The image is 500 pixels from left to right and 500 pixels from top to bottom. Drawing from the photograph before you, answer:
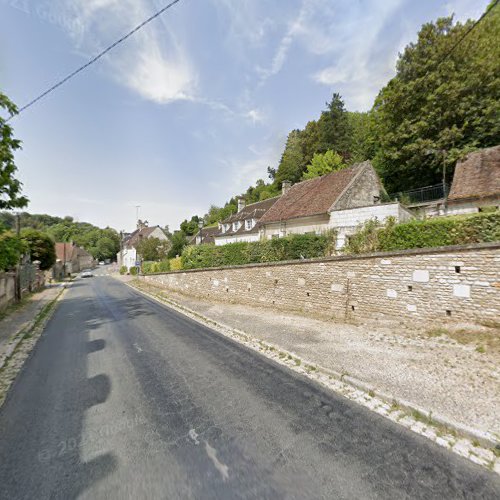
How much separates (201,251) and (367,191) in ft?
47.6

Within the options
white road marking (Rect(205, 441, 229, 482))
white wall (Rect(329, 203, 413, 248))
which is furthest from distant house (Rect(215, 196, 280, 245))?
white road marking (Rect(205, 441, 229, 482))

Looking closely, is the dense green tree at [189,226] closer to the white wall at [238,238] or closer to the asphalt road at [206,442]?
the white wall at [238,238]

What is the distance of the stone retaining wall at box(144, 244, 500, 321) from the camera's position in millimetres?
6520

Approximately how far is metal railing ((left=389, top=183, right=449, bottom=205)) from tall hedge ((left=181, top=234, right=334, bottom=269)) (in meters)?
18.3

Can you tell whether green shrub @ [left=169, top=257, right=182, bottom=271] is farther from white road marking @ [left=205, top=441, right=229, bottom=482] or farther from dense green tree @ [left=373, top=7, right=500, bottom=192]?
dense green tree @ [left=373, top=7, right=500, bottom=192]

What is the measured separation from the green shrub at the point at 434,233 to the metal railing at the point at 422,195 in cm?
1879

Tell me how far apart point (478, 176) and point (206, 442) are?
2096cm

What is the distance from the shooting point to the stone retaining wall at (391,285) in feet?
21.4

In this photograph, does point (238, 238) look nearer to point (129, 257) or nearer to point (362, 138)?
point (362, 138)

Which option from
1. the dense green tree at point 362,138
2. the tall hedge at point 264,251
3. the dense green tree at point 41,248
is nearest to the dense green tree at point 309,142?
the dense green tree at point 362,138

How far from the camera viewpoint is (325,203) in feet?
65.2

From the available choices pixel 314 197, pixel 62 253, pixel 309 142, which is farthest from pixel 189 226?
pixel 314 197

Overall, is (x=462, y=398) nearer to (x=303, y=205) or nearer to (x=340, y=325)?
(x=340, y=325)

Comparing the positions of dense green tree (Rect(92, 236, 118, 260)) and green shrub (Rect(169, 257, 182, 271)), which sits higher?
dense green tree (Rect(92, 236, 118, 260))
